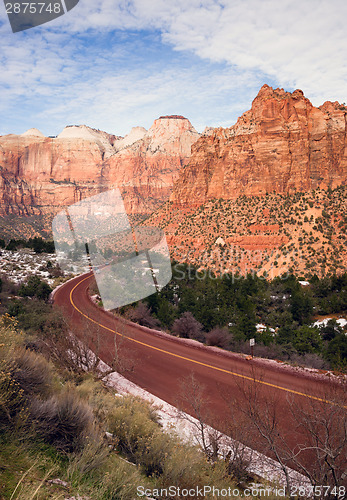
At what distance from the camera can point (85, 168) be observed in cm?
15438

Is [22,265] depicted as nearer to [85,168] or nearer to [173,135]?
[85,168]

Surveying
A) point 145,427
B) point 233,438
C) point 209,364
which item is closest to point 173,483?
point 145,427

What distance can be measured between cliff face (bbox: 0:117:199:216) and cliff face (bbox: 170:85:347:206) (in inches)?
2609

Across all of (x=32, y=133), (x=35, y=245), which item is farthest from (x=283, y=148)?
(x=32, y=133)

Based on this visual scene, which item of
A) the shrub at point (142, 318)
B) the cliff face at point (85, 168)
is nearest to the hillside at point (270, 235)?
the shrub at point (142, 318)

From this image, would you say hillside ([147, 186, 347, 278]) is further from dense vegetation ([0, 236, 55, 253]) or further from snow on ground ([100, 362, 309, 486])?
snow on ground ([100, 362, 309, 486])

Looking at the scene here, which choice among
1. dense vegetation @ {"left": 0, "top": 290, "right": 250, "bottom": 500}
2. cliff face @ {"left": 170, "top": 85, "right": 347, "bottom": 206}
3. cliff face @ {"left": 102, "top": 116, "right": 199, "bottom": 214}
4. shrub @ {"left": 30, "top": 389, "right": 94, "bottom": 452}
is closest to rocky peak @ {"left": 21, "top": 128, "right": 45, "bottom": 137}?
cliff face @ {"left": 102, "top": 116, "right": 199, "bottom": 214}

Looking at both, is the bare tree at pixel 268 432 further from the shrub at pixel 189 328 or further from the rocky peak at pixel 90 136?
the rocky peak at pixel 90 136

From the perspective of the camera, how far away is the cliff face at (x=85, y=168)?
135 m

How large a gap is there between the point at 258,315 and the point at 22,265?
114 ft

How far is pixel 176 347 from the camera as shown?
1586 cm

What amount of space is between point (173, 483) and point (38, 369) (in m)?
3.25

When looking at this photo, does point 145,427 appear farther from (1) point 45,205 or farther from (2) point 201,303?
(1) point 45,205

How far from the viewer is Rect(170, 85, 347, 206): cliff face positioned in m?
56.7
